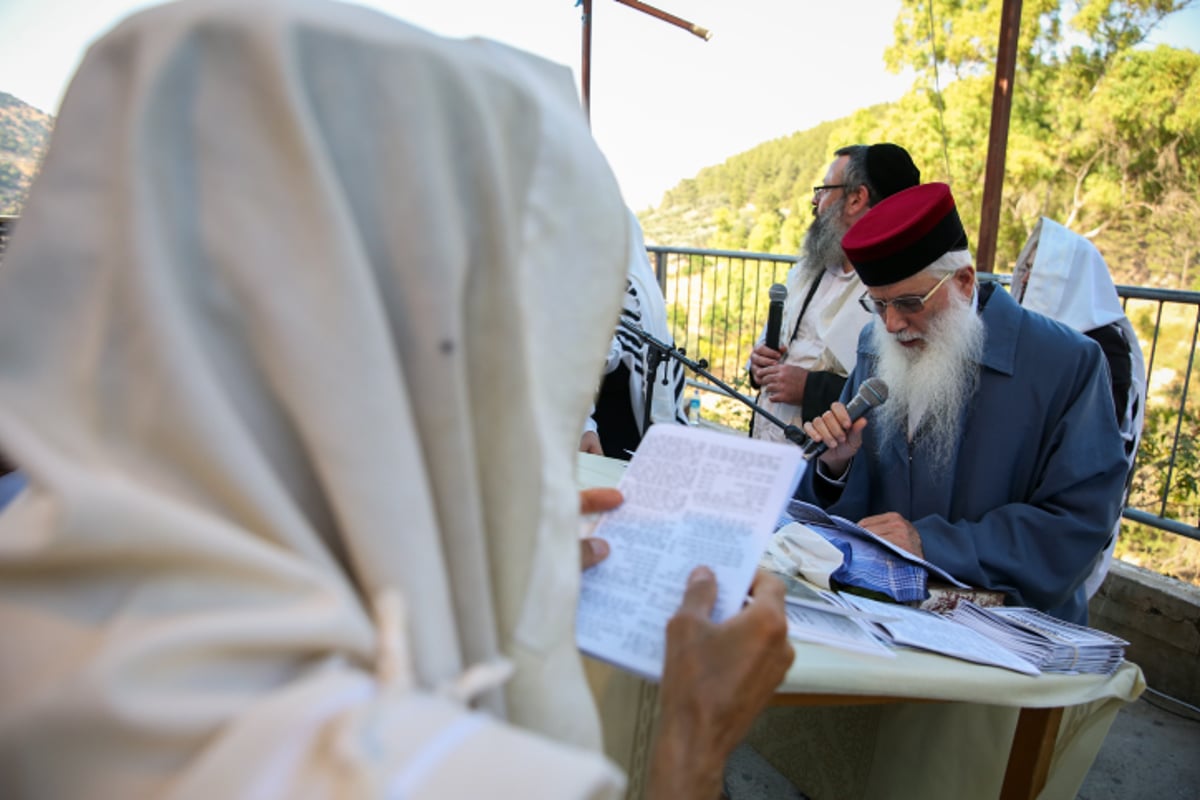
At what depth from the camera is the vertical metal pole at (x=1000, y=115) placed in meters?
5.88

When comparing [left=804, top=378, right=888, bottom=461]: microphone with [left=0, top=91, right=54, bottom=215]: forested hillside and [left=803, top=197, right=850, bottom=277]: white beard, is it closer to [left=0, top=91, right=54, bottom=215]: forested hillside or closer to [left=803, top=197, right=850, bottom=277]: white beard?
[left=803, top=197, right=850, bottom=277]: white beard

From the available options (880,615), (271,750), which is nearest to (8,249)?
(271,750)

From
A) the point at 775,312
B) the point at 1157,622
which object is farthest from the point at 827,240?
the point at 1157,622

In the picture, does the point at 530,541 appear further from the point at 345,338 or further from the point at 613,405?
the point at 613,405

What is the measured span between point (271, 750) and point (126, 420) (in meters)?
0.30

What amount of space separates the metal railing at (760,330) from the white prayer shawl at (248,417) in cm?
240

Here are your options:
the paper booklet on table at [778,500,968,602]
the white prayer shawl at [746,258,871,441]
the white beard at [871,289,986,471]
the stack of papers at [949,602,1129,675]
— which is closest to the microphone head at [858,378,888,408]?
the white beard at [871,289,986,471]

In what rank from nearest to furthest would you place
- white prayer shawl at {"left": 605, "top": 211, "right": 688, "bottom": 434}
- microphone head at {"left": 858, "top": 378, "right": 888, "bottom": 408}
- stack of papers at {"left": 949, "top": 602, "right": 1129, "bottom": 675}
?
stack of papers at {"left": 949, "top": 602, "right": 1129, "bottom": 675}
microphone head at {"left": 858, "top": 378, "right": 888, "bottom": 408}
white prayer shawl at {"left": 605, "top": 211, "right": 688, "bottom": 434}

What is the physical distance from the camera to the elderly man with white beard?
1933 millimetres

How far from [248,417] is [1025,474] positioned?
83.8 inches

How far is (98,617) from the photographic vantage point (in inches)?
Answer: 23.6

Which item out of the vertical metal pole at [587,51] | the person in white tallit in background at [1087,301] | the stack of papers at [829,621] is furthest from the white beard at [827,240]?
the vertical metal pole at [587,51]

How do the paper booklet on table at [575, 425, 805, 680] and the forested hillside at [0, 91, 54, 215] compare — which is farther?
the forested hillside at [0, 91, 54, 215]

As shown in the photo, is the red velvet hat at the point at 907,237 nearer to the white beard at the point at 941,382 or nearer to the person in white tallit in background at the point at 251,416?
the white beard at the point at 941,382
